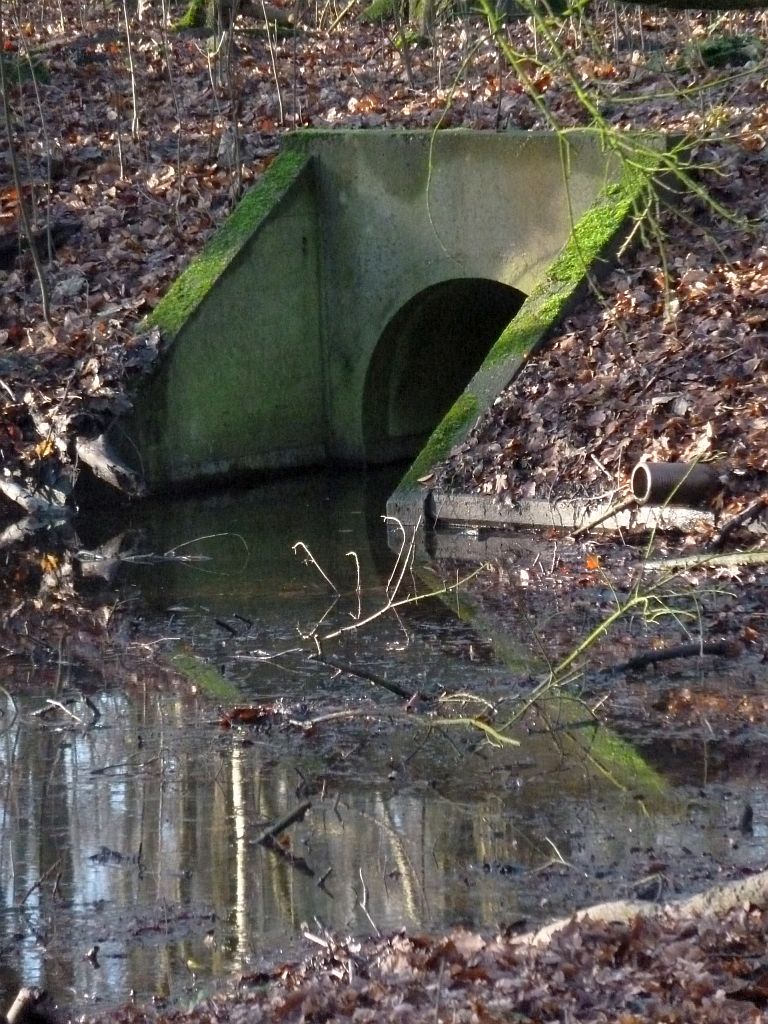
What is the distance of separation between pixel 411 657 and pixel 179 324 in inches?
232

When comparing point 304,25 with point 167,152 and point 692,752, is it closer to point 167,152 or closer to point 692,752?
point 167,152

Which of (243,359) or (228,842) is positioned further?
(243,359)

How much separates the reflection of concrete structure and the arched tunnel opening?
0.02 meters

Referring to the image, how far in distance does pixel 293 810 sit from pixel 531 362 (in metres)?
6.26

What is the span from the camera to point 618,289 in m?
11.4

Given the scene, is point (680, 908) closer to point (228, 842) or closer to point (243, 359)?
point (228, 842)

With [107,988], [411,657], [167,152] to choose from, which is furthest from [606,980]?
[167,152]

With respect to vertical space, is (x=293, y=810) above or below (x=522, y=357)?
below

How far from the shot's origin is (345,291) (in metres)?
13.8

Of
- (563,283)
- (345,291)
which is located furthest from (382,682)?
(345,291)

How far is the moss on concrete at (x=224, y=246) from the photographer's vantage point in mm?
12758

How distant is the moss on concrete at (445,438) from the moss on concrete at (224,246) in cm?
273

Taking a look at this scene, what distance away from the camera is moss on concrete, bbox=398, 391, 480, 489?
11.0 meters

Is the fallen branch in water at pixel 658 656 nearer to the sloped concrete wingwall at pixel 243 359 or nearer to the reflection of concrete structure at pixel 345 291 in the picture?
the reflection of concrete structure at pixel 345 291
